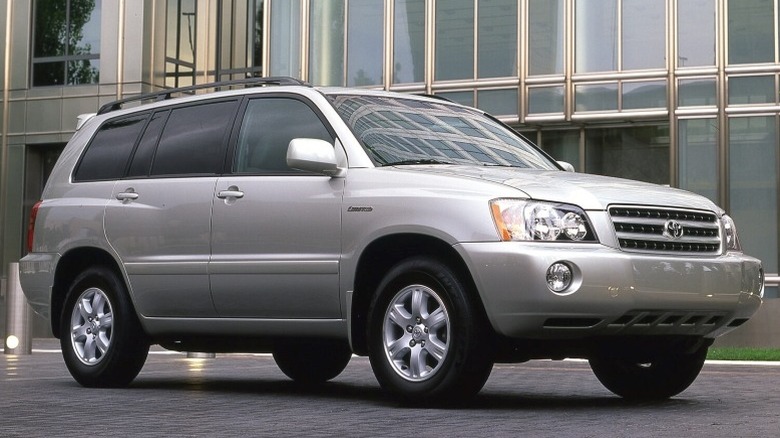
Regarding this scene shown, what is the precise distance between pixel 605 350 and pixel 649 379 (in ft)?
3.54

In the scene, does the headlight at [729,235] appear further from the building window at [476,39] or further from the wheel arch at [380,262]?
the building window at [476,39]

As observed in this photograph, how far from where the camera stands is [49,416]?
7.69 meters

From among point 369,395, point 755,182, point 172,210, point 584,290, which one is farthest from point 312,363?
point 755,182

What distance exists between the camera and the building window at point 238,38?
3281 cm

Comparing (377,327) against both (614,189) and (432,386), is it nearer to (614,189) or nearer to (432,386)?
(432,386)

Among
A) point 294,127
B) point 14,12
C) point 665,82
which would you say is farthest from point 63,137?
point 294,127

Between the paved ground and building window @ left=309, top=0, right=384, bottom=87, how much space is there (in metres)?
15.3

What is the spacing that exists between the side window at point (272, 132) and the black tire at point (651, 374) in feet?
7.62

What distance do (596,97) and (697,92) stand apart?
1744mm

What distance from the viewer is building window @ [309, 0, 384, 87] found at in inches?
1062

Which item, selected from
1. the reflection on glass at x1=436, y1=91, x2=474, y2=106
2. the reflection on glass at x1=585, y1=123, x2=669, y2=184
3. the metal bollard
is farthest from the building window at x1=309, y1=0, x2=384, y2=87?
the metal bollard

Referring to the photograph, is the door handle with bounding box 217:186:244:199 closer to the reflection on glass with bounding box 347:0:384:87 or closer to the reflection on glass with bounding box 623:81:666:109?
the reflection on glass with bounding box 623:81:666:109

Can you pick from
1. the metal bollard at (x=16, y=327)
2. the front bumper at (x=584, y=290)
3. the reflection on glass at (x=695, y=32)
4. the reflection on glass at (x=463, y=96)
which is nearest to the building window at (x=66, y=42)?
the reflection on glass at (x=463, y=96)

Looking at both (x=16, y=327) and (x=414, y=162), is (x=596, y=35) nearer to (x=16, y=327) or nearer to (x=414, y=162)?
(x=16, y=327)
